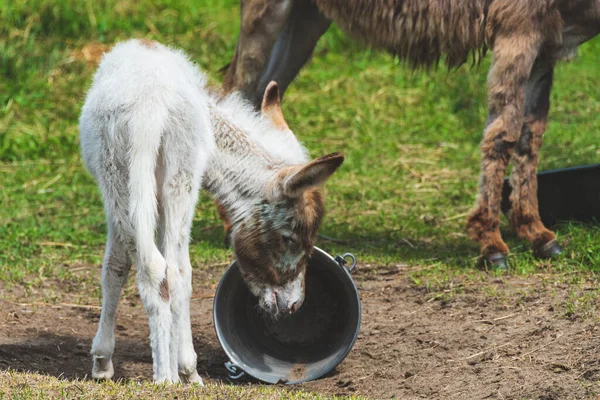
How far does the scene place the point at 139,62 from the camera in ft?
15.8

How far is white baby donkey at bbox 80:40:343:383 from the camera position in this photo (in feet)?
14.7

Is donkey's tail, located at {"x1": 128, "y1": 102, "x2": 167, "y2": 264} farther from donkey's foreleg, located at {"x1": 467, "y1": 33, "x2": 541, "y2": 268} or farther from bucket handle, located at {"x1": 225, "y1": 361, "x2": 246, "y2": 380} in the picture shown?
donkey's foreleg, located at {"x1": 467, "y1": 33, "x2": 541, "y2": 268}

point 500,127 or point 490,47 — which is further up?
point 490,47

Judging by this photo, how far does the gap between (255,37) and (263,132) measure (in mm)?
2484

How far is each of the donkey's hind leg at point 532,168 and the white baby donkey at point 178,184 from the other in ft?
7.54

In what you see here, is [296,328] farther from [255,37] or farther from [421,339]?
[255,37]

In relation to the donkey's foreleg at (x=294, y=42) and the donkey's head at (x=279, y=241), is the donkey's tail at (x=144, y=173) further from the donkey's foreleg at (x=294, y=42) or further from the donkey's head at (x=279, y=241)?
the donkey's foreleg at (x=294, y=42)

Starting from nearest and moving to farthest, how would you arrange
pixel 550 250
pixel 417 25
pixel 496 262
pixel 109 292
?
pixel 109 292 → pixel 496 262 → pixel 550 250 → pixel 417 25

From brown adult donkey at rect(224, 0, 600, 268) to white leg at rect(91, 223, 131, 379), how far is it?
9.27ft

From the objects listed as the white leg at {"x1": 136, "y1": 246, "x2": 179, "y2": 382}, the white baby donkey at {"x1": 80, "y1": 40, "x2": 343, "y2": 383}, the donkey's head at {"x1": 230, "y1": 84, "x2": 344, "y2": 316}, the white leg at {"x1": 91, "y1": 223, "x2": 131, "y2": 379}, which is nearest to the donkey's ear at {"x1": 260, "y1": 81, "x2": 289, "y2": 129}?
the white baby donkey at {"x1": 80, "y1": 40, "x2": 343, "y2": 383}

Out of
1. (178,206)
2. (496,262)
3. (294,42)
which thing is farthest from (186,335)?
(294,42)

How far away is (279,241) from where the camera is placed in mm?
5113

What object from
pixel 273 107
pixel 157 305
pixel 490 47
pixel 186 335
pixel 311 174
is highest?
pixel 490 47

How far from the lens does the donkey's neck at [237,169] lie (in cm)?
510
